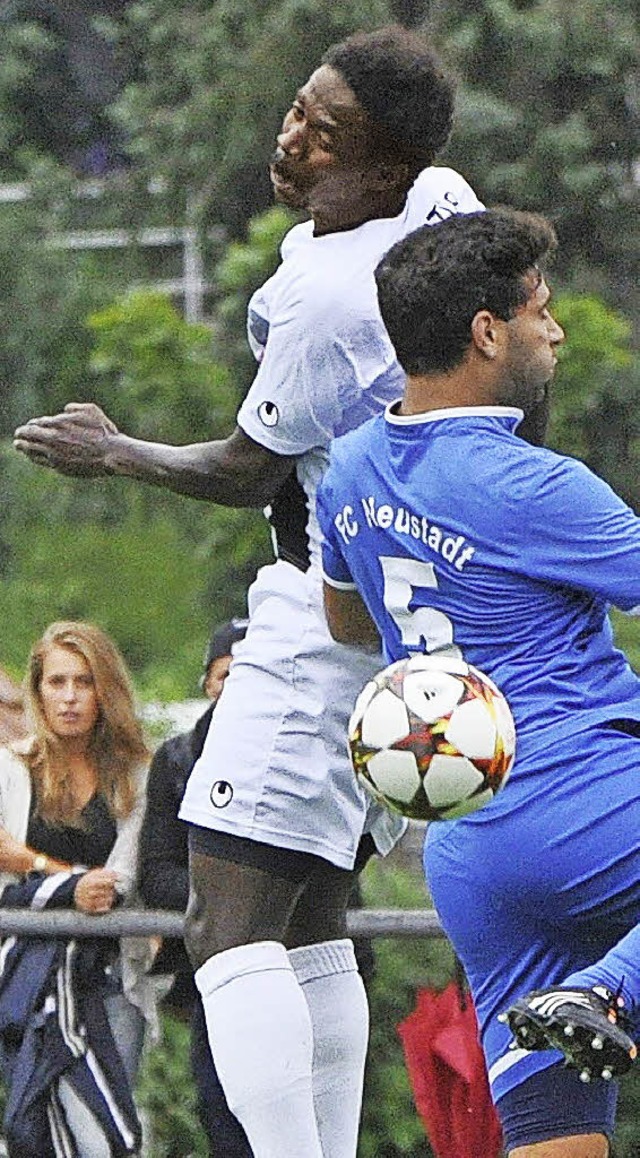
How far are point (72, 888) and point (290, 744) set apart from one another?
1757 millimetres

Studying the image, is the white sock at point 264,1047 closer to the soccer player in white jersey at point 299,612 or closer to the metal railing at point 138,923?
the soccer player in white jersey at point 299,612

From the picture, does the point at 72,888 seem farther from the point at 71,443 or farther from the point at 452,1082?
the point at 71,443

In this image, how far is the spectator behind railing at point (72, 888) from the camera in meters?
5.89

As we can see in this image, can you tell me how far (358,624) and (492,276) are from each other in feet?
2.48

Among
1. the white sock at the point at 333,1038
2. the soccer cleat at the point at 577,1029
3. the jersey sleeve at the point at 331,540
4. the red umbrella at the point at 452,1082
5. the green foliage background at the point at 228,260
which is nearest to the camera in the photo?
the soccer cleat at the point at 577,1029

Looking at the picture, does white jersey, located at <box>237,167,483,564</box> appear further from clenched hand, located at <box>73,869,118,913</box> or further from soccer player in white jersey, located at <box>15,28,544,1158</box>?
clenched hand, located at <box>73,869,118,913</box>

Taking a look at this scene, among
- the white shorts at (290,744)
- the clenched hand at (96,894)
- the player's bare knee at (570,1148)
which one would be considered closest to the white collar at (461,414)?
the white shorts at (290,744)

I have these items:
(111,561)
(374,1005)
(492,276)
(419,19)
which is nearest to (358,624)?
(492,276)

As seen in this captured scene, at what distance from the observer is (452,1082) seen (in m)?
5.02

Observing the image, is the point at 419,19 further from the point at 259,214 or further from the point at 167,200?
the point at 167,200

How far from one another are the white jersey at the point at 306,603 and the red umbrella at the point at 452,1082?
0.83 meters

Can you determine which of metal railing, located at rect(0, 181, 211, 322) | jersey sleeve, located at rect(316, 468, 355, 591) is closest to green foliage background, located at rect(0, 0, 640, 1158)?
metal railing, located at rect(0, 181, 211, 322)

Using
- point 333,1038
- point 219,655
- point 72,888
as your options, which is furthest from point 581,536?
point 219,655

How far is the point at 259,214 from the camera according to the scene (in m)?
17.3
